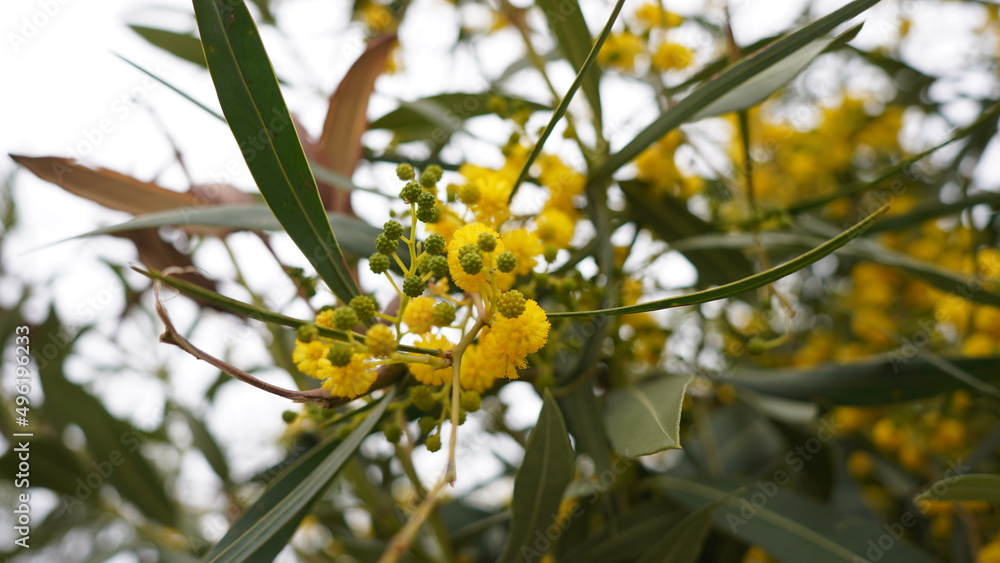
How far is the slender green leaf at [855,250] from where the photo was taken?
1034 millimetres

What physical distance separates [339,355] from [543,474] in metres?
0.30

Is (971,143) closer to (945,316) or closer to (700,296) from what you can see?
(945,316)

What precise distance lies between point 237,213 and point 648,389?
0.60m

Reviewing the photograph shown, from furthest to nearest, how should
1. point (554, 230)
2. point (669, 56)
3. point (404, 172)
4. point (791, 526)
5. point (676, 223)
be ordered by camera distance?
1. point (669, 56)
2. point (676, 223)
3. point (791, 526)
4. point (554, 230)
5. point (404, 172)

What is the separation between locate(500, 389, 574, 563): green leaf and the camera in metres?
0.71

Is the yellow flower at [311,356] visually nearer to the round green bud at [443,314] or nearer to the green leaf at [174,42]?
the round green bud at [443,314]

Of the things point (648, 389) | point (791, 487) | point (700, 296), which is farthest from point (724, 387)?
point (700, 296)

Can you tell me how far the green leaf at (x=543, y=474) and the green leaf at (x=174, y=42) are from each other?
98cm

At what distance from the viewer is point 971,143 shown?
1.42 meters

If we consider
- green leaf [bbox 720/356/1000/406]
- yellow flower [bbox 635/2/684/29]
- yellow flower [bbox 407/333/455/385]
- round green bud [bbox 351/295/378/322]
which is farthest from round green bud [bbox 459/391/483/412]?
yellow flower [bbox 635/2/684/29]

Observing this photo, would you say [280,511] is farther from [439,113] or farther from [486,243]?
[439,113]

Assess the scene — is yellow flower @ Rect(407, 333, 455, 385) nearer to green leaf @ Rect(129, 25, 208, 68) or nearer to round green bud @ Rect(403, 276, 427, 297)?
round green bud @ Rect(403, 276, 427, 297)

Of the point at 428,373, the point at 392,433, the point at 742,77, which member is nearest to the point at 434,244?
the point at 428,373

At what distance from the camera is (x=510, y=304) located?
0.58 m
